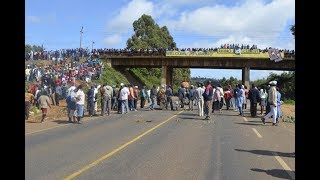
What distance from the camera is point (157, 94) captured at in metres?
33.8

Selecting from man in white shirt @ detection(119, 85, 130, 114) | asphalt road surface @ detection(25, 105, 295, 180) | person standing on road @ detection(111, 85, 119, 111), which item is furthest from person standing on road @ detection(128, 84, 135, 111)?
asphalt road surface @ detection(25, 105, 295, 180)

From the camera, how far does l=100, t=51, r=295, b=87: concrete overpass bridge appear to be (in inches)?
2391

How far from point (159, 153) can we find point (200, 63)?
53.8 meters

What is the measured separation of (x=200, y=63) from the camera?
64375 mm

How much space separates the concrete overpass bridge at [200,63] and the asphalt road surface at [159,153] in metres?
44.4

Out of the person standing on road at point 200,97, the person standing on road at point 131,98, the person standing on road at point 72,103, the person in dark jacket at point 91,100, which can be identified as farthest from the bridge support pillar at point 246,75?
the person standing on road at point 72,103

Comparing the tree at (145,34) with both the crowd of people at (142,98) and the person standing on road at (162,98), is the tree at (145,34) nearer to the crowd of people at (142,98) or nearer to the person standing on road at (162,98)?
the crowd of people at (142,98)

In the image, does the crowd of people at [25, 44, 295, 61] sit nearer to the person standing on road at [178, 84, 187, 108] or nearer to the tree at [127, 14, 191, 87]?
the tree at [127, 14, 191, 87]

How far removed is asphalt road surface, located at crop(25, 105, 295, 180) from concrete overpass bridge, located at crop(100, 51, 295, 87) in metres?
44.4

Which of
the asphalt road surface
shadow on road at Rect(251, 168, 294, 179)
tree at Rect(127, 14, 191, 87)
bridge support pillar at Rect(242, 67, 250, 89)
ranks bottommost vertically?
shadow on road at Rect(251, 168, 294, 179)

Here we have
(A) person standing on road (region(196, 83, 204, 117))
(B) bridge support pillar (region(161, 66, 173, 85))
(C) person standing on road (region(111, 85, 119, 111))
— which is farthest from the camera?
(B) bridge support pillar (region(161, 66, 173, 85))

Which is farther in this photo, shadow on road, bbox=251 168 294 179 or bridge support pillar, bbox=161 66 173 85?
bridge support pillar, bbox=161 66 173 85

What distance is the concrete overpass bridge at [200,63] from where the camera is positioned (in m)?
60.7

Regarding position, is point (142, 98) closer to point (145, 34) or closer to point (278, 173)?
point (278, 173)
